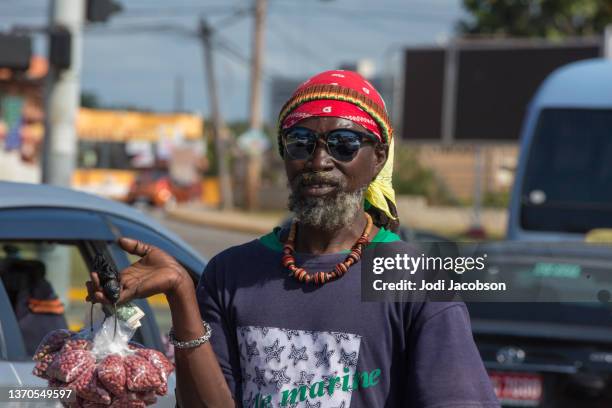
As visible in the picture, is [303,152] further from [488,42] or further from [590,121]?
[488,42]

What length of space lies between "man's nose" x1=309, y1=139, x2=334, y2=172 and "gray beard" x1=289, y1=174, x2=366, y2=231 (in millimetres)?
55

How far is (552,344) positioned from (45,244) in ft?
8.62

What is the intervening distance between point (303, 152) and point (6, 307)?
1932 millimetres

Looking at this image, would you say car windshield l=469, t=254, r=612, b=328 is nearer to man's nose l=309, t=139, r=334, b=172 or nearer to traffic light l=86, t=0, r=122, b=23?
man's nose l=309, t=139, r=334, b=172

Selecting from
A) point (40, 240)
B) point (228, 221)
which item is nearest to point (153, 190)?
point (228, 221)

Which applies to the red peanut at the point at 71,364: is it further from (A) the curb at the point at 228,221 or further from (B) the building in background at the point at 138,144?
(B) the building in background at the point at 138,144

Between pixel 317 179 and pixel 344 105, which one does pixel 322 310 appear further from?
pixel 344 105

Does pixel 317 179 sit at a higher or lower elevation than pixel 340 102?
lower

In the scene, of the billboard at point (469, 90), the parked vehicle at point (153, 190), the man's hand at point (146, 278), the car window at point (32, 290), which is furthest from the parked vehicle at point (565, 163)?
the parked vehicle at point (153, 190)

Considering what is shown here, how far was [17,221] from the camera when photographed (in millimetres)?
4047

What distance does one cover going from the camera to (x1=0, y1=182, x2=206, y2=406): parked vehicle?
3.91 m

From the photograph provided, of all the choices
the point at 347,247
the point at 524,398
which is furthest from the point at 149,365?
the point at 524,398

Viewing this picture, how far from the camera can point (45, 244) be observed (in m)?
4.77

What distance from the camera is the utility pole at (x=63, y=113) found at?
10.4 m
